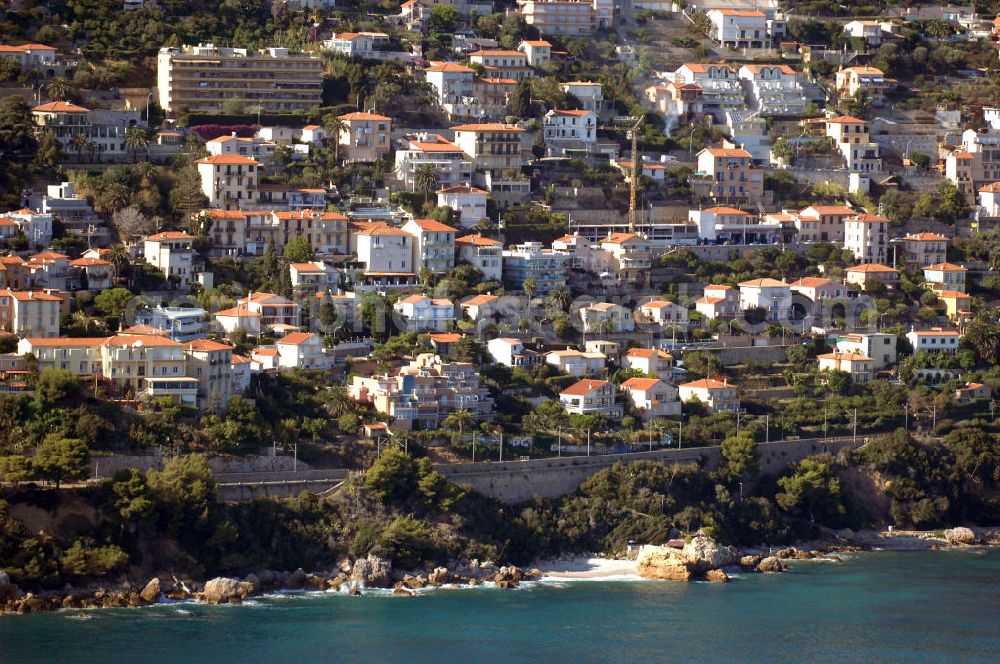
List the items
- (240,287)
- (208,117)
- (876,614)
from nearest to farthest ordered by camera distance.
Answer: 1. (876,614)
2. (240,287)
3. (208,117)

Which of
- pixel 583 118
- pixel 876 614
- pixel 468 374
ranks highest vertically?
pixel 583 118

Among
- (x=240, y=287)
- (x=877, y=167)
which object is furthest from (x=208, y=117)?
(x=877, y=167)

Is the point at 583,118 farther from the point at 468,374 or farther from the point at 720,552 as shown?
the point at 720,552

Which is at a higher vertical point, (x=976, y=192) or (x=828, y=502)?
(x=976, y=192)

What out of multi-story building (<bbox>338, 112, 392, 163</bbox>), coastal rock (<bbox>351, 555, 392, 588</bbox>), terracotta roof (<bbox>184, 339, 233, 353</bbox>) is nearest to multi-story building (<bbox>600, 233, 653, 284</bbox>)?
multi-story building (<bbox>338, 112, 392, 163</bbox>)

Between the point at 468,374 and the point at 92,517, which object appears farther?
the point at 468,374

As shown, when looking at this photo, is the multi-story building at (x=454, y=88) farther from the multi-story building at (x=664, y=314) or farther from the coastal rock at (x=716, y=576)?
the coastal rock at (x=716, y=576)
